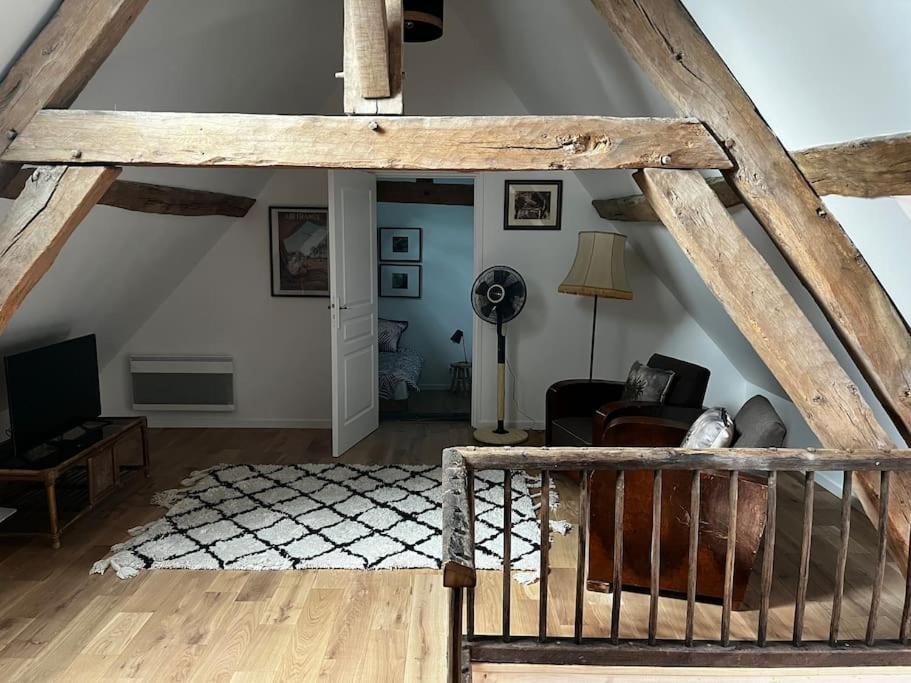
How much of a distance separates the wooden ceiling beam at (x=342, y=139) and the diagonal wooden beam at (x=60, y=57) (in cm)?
6

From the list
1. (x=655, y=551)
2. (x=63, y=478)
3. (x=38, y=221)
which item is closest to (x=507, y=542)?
(x=655, y=551)

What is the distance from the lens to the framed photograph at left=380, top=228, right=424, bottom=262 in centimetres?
743

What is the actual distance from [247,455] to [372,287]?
1.49 metres

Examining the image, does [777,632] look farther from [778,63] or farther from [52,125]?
[52,125]

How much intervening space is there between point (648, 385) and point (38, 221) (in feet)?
10.3

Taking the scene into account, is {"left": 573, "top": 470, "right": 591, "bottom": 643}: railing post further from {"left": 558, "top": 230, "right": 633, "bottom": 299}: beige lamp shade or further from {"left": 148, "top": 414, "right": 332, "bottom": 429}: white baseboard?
{"left": 148, "top": 414, "right": 332, "bottom": 429}: white baseboard

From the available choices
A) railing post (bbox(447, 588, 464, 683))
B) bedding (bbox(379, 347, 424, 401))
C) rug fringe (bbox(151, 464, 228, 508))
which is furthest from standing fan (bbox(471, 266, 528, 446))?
railing post (bbox(447, 588, 464, 683))

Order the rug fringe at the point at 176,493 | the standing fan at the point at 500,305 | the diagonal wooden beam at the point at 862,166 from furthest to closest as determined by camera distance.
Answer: the standing fan at the point at 500,305 → the rug fringe at the point at 176,493 → the diagonal wooden beam at the point at 862,166

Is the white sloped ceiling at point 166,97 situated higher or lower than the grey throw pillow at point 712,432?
higher

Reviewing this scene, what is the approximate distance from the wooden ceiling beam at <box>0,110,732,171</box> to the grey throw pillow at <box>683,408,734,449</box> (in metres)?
1.13

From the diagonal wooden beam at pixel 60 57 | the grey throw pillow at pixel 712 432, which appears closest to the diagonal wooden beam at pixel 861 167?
the grey throw pillow at pixel 712 432

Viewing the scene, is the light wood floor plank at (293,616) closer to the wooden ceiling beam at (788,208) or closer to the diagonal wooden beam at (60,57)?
the wooden ceiling beam at (788,208)

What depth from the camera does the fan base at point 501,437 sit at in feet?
17.0

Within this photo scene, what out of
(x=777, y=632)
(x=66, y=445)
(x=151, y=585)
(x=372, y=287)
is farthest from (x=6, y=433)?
(x=777, y=632)
